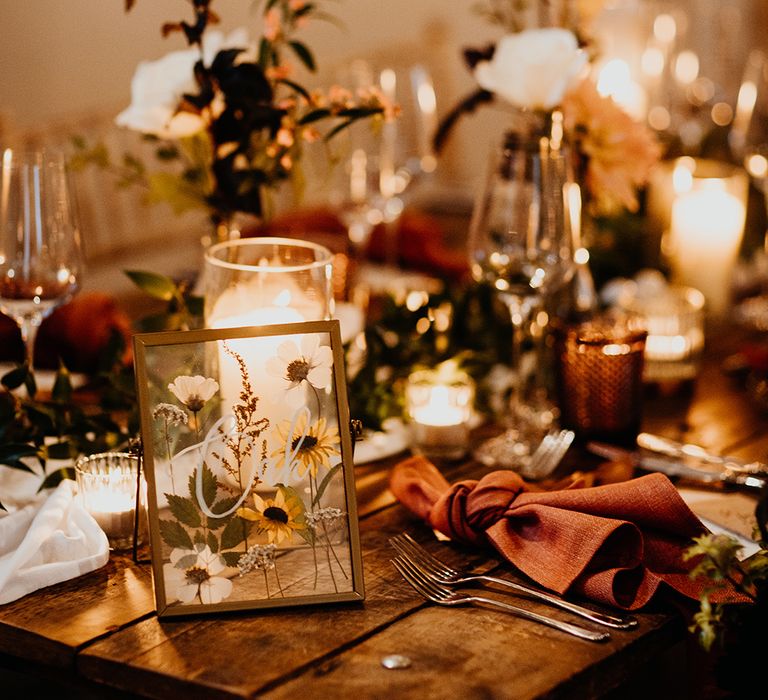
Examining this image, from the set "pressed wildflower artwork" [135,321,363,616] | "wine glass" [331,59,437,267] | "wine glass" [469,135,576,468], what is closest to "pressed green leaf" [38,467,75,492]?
"pressed wildflower artwork" [135,321,363,616]

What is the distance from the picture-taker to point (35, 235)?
119cm

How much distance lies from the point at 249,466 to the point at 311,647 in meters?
0.16

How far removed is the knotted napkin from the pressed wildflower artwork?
16 centimetres

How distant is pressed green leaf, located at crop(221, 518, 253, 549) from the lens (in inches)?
37.2

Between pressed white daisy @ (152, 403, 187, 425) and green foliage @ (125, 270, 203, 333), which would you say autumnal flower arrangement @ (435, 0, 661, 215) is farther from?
pressed white daisy @ (152, 403, 187, 425)

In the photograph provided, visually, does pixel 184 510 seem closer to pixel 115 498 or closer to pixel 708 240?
pixel 115 498

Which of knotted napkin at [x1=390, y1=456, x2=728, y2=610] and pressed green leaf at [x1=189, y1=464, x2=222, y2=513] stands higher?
pressed green leaf at [x1=189, y1=464, x2=222, y2=513]

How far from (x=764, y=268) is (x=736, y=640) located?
1.34 meters

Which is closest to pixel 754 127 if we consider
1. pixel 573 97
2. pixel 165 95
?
pixel 573 97

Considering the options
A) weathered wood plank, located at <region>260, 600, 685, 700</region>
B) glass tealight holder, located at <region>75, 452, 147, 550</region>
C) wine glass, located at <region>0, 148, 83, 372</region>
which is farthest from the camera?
wine glass, located at <region>0, 148, 83, 372</region>

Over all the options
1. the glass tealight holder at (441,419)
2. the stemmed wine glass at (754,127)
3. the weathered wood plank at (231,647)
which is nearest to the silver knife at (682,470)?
the glass tealight holder at (441,419)

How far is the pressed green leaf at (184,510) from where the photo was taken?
3.09ft

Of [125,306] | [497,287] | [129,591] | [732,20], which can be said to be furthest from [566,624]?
[732,20]

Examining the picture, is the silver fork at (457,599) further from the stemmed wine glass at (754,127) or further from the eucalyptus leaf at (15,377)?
the stemmed wine glass at (754,127)
